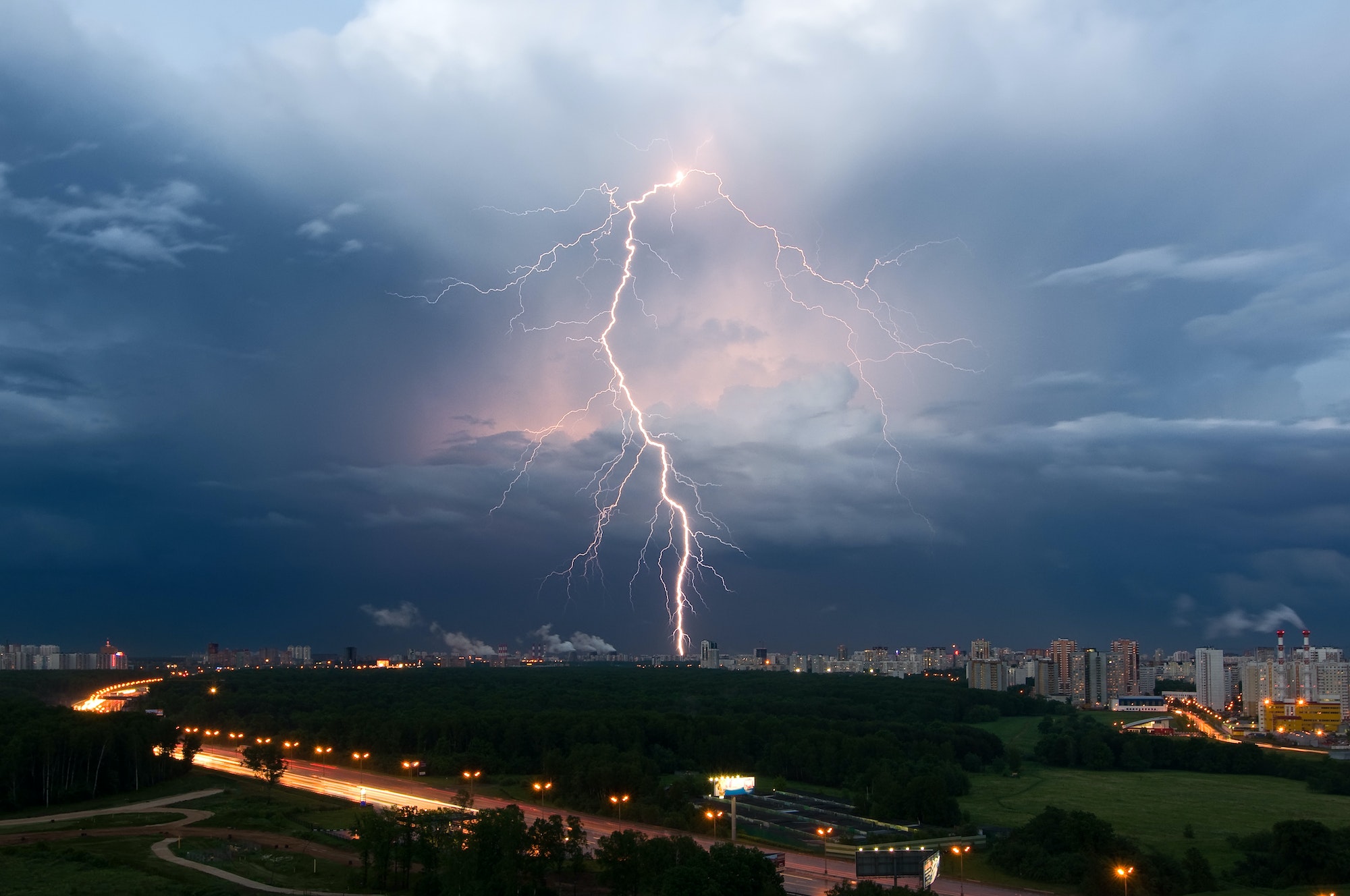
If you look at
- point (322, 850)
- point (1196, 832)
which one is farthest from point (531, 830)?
point (1196, 832)

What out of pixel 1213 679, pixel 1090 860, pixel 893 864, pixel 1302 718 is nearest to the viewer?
pixel 893 864

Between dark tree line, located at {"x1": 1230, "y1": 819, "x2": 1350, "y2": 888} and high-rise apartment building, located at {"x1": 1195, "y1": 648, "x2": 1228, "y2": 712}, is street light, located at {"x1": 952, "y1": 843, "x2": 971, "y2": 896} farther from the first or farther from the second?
high-rise apartment building, located at {"x1": 1195, "y1": 648, "x2": 1228, "y2": 712}

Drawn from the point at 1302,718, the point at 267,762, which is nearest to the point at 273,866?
the point at 267,762

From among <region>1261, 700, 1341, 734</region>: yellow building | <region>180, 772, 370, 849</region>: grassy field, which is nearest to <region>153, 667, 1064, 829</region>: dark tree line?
<region>180, 772, 370, 849</region>: grassy field

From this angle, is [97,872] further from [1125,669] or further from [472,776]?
[1125,669]

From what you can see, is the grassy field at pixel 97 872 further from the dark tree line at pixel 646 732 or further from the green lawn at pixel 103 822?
the dark tree line at pixel 646 732

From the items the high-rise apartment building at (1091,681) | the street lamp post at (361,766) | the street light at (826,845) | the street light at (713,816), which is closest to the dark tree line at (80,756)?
the street lamp post at (361,766)

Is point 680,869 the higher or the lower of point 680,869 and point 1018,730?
the higher
